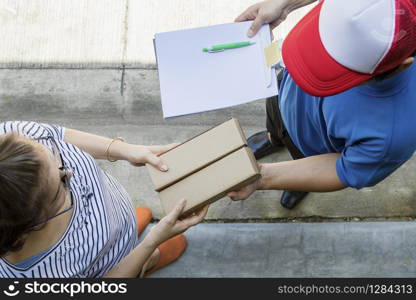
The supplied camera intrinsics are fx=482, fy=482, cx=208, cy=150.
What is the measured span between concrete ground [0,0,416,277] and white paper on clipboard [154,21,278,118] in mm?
975

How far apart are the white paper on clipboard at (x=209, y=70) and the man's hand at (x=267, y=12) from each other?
3 cm

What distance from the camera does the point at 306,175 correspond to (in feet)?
6.56

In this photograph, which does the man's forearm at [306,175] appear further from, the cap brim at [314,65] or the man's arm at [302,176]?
the cap brim at [314,65]

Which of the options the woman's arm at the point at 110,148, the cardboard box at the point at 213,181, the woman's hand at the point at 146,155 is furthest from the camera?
the woman's arm at the point at 110,148

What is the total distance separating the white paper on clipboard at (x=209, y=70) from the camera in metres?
→ 2.13

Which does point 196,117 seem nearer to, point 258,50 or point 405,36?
point 258,50

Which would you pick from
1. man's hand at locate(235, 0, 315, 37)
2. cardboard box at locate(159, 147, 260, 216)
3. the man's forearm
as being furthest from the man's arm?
man's hand at locate(235, 0, 315, 37)

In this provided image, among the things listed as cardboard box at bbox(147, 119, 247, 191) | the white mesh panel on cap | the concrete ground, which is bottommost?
the concrete ground

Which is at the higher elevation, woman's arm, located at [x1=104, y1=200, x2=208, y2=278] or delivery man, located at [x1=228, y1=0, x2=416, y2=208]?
delivery man, located at [x1=228, y1=0, x2=416, y2=208]

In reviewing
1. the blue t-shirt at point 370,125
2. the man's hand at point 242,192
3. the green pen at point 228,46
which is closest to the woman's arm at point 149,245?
the man's hand at point 242,192

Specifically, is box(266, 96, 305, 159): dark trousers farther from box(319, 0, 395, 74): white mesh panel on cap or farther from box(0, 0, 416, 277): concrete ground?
box(319, 0, 395, 74): white mesh panel on cap

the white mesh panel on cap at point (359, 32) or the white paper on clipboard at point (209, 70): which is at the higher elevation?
the white mesh panel on cap at point (359, 32)

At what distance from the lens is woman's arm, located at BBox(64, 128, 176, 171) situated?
2.03 m

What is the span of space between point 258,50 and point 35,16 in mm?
2093
